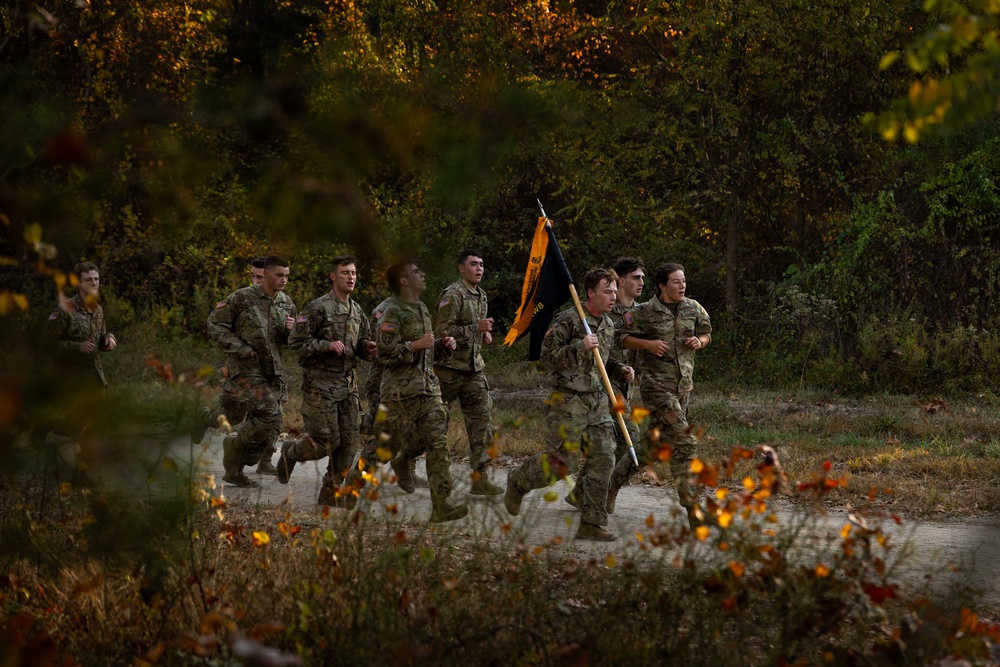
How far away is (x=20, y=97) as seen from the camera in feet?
11.6

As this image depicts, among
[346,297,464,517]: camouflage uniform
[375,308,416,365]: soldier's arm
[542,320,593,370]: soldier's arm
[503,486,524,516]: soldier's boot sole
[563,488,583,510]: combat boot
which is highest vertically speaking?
[542,320,593,370]: soldier's arm

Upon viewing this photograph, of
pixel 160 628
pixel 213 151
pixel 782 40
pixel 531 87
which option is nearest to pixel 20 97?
pixel 213 151

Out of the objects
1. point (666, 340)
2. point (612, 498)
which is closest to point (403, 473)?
point (612, 498)

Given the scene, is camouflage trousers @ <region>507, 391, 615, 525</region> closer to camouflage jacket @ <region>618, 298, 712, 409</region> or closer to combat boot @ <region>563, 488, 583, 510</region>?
combat boot @ <region>563, 488, 583, 510</region>

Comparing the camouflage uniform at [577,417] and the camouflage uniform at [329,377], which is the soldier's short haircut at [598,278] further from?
the camouflage uniform at [329,377]

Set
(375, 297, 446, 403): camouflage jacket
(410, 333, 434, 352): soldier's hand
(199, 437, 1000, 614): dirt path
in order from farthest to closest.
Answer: (375, 297, 446, 403): camouflage jacket < (410, 333, 434, 352): soldier's hand < (199, 437, 1000, 614): dirt path

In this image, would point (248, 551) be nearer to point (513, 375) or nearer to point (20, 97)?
point (20, 97)

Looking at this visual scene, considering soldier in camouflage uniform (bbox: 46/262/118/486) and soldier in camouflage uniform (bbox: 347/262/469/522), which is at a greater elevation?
soldier in camouflage uniform (bbox: 46/262/118/486)

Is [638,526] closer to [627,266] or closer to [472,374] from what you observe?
[627,266]

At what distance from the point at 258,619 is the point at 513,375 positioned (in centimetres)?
1320

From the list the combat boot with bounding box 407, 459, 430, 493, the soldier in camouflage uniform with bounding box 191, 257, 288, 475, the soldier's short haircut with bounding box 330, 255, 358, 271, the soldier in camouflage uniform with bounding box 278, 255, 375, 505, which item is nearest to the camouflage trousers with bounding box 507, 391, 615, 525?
the combat boot with bounding box 407, 459, 430, 493

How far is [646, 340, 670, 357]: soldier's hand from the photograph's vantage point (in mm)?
9078

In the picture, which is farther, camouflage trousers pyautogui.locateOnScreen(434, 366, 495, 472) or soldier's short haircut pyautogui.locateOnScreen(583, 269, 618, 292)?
camouflage trousers pyautogui.locateOnScreen(434, 366, 495, 472)

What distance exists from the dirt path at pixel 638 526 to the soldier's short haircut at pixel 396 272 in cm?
256
